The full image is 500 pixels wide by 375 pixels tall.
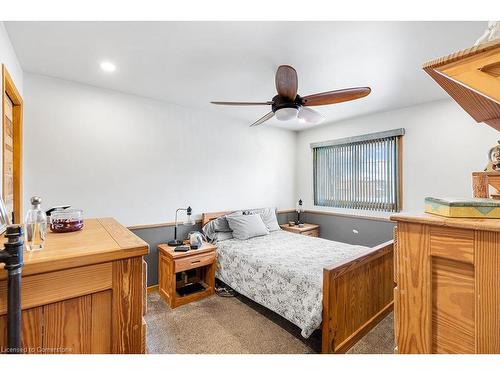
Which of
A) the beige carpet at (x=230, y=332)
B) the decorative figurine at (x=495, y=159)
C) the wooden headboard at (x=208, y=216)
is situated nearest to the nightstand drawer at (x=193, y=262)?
the beige carpet at (x=230, y=332)

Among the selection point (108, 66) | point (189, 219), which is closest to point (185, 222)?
point (189, 219)

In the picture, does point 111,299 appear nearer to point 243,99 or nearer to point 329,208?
point 243,99

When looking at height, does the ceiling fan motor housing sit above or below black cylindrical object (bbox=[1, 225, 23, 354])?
above

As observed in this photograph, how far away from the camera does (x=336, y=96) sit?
6.40 ft

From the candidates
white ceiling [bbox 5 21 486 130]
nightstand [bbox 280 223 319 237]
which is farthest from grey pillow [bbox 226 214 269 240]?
white ceiling [bbox 5 21 486 130]

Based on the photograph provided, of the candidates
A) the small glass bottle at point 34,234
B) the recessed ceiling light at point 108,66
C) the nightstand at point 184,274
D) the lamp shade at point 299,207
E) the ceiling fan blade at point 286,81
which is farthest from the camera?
the lamp shade at point 299,207

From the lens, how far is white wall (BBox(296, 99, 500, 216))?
274 cm

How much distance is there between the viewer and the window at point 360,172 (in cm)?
341

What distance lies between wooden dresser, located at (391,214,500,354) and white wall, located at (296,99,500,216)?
3090 mm

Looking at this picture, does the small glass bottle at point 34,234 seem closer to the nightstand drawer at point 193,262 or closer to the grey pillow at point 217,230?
the nightstand drawer at point 193,262

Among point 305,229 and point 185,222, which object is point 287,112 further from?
point 305,229

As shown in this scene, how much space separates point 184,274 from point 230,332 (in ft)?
3.82

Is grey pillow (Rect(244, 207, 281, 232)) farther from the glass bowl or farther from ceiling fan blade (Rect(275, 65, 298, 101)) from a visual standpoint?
the glass bowl
